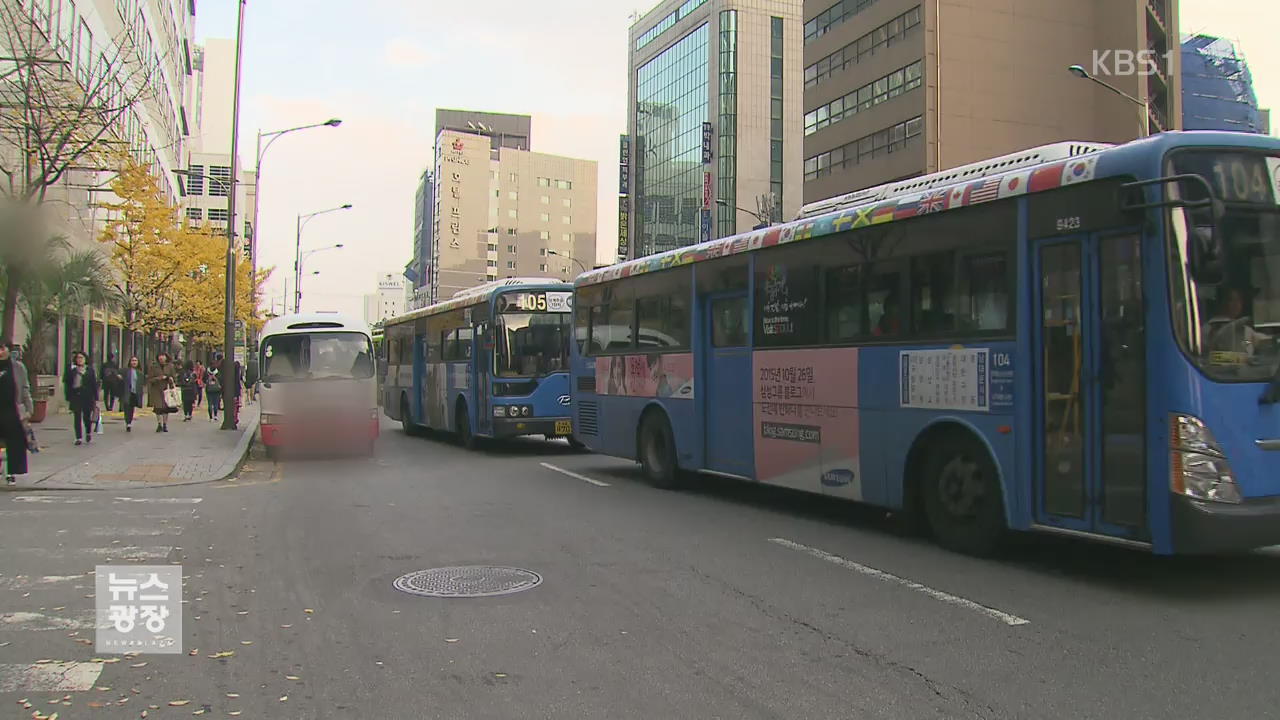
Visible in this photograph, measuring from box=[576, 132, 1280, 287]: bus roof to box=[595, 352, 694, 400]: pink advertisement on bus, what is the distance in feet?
4.60

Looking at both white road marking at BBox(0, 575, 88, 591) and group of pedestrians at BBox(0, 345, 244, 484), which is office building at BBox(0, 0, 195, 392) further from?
white road marking at BBox(0, 575, 88, 591)

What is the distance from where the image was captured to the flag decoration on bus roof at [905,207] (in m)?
7.22

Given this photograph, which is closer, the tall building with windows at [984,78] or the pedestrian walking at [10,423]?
the pedestrian walking at [10,423]

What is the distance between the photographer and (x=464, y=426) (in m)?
20.1

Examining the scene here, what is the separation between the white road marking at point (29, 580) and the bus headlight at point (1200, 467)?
7.72 m

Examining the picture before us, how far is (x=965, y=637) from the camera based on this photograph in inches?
222

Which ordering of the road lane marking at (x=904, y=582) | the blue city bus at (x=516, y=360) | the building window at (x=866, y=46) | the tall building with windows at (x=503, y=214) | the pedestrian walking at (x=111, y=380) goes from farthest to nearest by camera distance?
the tall building with windows at (x=503, y=214)
the building window at (x=866, y=46)
the pedestrian walking at (x=111, y=380)
the blue city bus at (x=516, y=360)
the road lane marking at (x=904, y=582)

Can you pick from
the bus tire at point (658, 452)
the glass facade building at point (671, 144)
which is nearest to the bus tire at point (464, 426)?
the bus tire at point (658, 452)

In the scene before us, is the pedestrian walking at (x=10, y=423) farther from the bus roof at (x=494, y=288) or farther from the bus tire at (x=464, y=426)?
the bus tire at (x=464, y=426)

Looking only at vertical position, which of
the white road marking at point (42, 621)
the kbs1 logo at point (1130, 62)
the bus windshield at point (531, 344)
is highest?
the kbs1 logo at point (1130, 62)

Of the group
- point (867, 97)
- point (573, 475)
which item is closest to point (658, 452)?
point (573, 475)

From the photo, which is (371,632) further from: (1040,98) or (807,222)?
(1040,98)

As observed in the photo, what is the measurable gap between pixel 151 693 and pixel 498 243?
145 m

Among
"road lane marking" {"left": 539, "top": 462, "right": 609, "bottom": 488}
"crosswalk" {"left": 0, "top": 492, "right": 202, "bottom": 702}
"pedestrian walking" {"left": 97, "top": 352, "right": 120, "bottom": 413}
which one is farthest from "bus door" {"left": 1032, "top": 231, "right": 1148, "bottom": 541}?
"pedestrian walking" {"left": 97, "top": 352, "right": 120, "bottom": 413}
